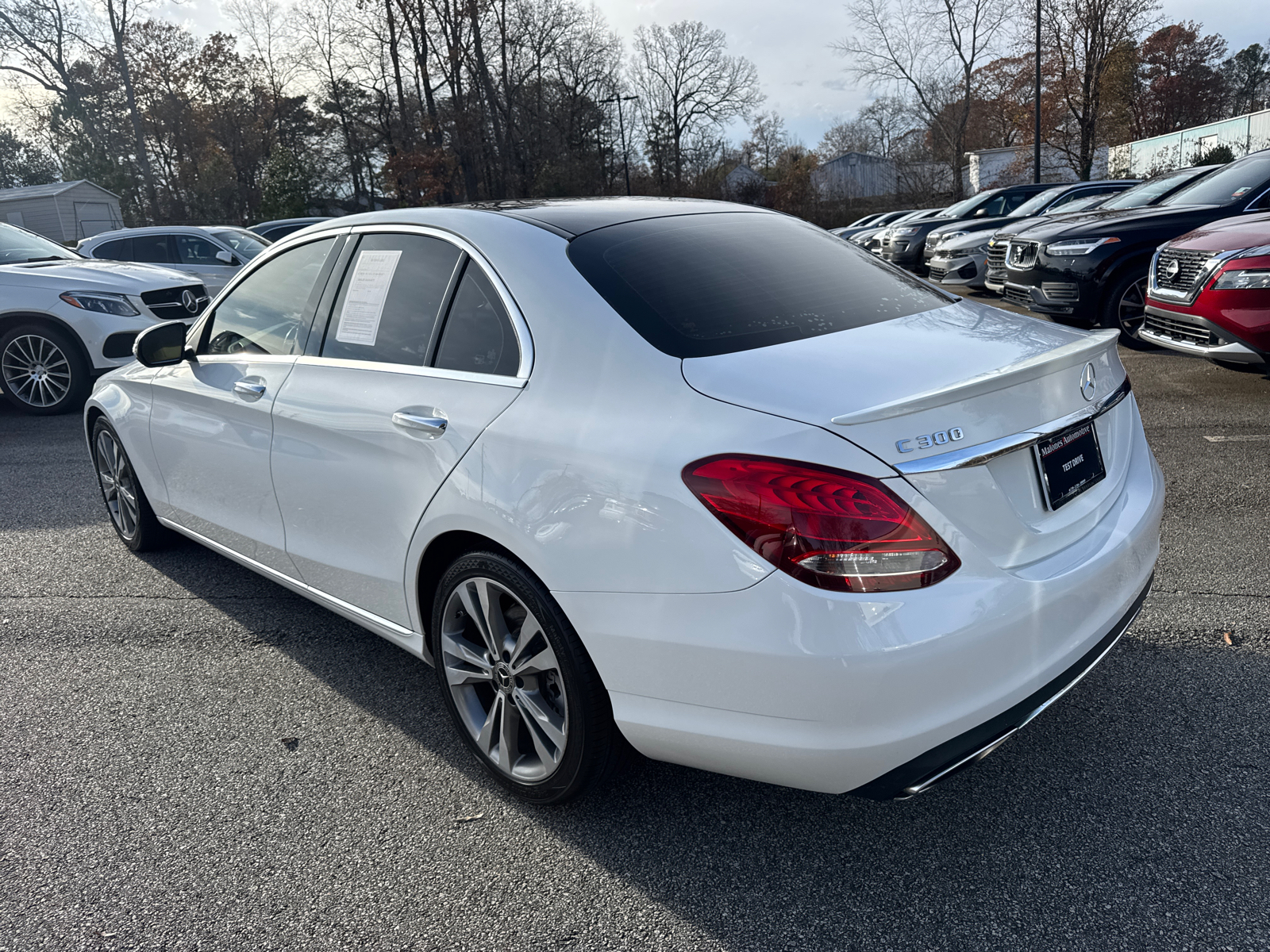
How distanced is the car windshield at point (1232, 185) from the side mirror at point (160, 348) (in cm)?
876

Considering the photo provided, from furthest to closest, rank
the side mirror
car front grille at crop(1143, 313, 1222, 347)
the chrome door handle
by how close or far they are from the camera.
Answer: car front grille at crop(1143, 313, 1222, 347) → the side mirror → the chrome door handle

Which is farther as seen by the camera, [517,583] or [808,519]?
[517,583]

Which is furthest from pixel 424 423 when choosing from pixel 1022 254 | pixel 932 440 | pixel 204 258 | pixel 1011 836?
pixel 204 258

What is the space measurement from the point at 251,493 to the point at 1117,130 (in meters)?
50.3

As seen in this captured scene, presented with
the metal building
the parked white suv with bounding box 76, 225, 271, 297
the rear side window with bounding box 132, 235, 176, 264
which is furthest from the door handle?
the metal building

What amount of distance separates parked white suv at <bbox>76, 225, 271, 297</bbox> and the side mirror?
9.60 m

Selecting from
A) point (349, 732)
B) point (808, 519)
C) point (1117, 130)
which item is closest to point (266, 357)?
point (349, 732)

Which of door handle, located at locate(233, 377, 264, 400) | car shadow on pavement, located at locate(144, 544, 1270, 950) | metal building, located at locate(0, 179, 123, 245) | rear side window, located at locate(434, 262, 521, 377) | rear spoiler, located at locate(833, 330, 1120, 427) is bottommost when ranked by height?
car shadow on pavement, located at locate(144, 544, 1270, 950)

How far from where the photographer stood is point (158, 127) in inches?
1795

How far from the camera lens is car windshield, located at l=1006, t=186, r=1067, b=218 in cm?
1464

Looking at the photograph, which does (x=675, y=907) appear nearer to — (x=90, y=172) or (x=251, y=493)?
(x=251, y=493)

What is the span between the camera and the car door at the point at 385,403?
256 centimetres

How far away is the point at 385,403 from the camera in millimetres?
2766

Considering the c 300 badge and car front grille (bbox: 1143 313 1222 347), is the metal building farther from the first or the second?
the c 300 badge
